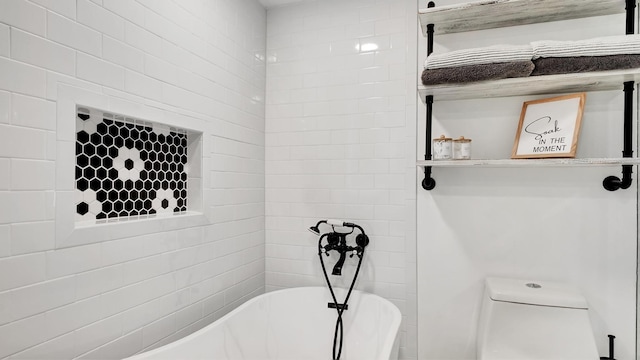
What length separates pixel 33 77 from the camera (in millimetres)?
1083

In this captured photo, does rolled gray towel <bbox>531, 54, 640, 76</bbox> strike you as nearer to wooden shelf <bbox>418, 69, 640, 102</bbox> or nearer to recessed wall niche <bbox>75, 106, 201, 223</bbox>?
wooden shelf <bbox>418, 69, 640, 102</bbox>

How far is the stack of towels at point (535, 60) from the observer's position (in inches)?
56.4

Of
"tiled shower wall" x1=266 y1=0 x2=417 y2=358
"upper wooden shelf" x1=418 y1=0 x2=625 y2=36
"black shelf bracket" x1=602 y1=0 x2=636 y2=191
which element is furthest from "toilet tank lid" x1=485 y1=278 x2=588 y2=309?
"upper wooden shelf" x1=418 y1=0 x2=625 y2=36

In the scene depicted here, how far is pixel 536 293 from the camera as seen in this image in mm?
A: 1646

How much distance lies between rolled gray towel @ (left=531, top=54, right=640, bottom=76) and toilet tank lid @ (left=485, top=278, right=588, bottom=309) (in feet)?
3.34

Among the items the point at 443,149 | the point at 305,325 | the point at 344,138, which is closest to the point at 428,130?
the point at 443,149

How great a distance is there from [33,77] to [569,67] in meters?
2.03

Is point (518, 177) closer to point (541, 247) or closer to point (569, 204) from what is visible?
point (569, 204)

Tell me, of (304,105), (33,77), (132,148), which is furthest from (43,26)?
(304,105)

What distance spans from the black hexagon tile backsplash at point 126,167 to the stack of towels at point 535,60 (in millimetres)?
1341

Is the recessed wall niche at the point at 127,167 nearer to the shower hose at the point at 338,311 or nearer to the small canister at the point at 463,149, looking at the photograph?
the shower hose at the point at 338,311

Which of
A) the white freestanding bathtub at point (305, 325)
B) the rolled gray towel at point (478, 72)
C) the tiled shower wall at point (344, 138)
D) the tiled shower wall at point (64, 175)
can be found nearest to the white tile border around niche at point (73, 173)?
the tiled shower wall at point (64, 175)

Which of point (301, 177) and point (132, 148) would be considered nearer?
point (132, 148)

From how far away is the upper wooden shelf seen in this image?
5.39ft
